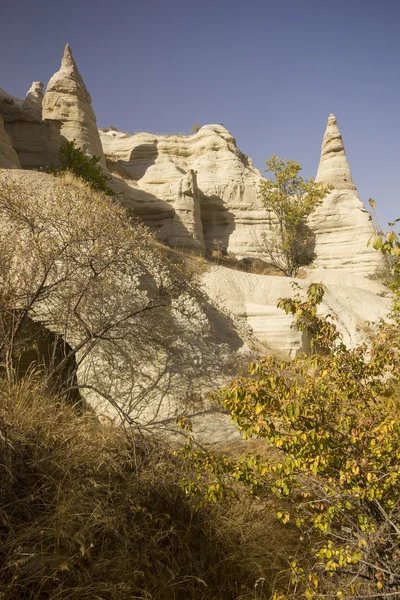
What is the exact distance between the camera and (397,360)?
2992mm

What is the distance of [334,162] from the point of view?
2350cm

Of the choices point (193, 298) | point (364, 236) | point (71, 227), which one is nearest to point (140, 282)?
point (193, 298)

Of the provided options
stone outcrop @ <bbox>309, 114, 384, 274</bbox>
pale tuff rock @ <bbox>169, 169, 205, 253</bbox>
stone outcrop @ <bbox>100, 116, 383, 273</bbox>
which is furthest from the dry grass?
stone outcrop @ <bbox>309, 114, 384, 274</bbox>

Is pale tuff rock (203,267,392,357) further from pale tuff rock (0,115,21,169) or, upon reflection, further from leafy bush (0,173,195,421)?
pale tuff rock (0,115,21,169)

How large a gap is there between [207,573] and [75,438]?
1915 mm

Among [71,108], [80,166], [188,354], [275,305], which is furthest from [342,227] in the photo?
[188,354]

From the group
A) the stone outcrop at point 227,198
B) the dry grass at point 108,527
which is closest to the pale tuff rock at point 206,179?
the stone outcrop at point 227,198

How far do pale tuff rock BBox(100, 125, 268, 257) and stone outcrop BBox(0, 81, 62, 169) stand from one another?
397cm

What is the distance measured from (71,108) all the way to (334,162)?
1571 cm

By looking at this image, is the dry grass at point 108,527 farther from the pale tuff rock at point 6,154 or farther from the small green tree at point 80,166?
the small green tree at point 80,166

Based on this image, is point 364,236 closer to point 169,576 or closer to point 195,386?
point 195,386

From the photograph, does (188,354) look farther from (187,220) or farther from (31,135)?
(31,135)

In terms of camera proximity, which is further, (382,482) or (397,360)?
(397,360)

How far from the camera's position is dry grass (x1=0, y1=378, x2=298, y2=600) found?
2.76 m
